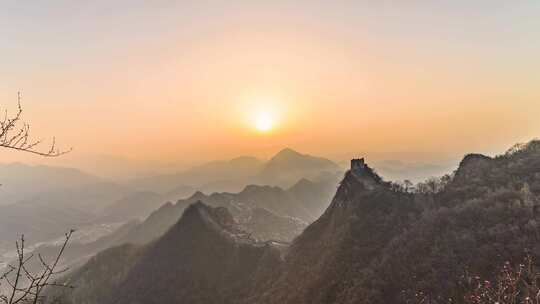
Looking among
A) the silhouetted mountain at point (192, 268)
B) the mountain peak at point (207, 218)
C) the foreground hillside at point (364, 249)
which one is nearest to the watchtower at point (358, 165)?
the foreground hillside at point (364, 249)

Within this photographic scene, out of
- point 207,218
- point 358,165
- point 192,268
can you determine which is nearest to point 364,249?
point 358,165

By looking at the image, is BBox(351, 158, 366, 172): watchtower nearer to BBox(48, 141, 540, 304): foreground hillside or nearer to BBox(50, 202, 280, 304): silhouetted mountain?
BBox(48, 141, 540, 304): foreground hillside

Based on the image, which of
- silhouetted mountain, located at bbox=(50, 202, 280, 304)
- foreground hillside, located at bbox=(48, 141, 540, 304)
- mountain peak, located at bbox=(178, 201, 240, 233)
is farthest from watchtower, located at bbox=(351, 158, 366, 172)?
mountain peak, located at bbox=(178, 201, 240, 233)

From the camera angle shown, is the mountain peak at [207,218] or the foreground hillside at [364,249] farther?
the mountain peak at [207,218]

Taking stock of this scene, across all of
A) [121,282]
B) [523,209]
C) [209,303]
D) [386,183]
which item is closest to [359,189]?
[386,183]

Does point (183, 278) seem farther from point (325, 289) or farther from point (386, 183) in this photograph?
point (386, 183)

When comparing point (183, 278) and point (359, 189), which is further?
point (183, 278)

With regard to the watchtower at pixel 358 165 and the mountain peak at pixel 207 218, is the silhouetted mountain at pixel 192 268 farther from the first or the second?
the watchtower at pixel 358 165

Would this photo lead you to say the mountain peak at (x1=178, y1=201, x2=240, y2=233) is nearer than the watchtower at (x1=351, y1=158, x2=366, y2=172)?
No
